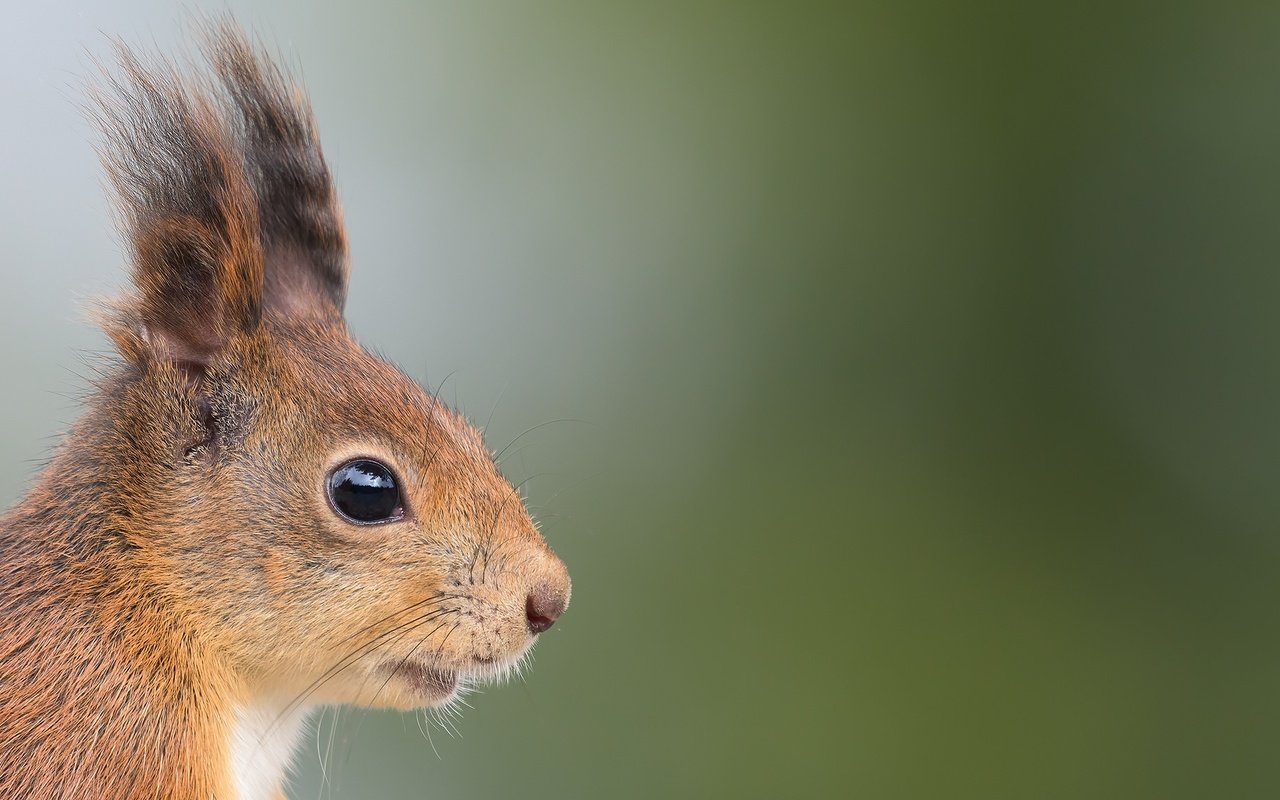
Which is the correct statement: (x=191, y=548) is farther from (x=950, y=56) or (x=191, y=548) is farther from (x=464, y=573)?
(x=950, y=56)

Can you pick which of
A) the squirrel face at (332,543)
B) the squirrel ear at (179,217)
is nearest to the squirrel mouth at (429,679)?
the squirrel face at (332,543)

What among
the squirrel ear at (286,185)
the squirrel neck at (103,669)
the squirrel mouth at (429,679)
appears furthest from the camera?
the squirrel ear at (286,185)

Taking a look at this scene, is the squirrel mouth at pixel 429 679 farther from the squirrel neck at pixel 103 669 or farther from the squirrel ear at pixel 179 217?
the squirrel ear at pixel 179 217

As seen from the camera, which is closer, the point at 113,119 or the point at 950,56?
the point at 113,119

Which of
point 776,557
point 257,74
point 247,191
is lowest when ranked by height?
point 776,557

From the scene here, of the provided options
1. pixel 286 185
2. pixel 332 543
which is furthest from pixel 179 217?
pixel 332 543

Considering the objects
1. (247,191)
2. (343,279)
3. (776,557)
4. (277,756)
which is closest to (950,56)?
(776,557)

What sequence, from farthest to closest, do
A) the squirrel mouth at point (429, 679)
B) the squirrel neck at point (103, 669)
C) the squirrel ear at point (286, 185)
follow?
1. the squirrel ear at point (286, 185)
2. the squirrel mouth at point (429, 679)
3. the squirrel neck at point (103, 669)
